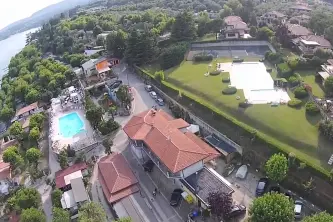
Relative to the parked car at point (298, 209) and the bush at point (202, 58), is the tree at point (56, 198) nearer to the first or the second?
the parked car at point (298, 209)

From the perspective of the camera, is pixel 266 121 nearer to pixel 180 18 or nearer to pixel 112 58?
pixel 180 18

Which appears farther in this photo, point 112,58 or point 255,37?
point 112,58

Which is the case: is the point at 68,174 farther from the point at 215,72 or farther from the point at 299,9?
the point at 299,9

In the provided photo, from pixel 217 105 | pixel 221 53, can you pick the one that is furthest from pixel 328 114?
pixel 221 53

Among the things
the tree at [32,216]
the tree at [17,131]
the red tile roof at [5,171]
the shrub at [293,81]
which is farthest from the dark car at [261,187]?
the tree at [17,131]

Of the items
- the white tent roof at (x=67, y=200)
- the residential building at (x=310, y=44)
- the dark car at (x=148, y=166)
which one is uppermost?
the residential building at (x=310, y=44)

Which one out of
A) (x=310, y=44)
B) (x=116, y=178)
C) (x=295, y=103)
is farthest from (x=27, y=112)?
(x=310, y=44)
